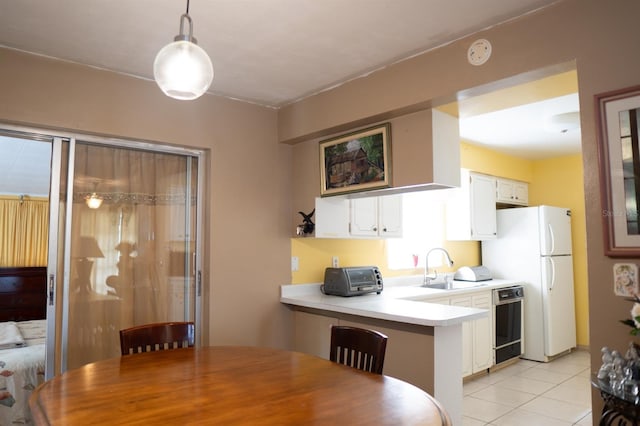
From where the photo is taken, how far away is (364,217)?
12.2ft

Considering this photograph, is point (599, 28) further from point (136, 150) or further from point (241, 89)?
point (136, 150)

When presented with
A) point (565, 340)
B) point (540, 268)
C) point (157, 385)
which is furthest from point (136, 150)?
point (565, 340)

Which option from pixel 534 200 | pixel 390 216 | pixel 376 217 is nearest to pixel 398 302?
pixel 376 217

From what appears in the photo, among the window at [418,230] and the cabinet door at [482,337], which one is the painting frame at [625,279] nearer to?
the cabinet door at [482,337]

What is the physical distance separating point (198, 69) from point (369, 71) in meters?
1.59

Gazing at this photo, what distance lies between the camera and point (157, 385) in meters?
1.57

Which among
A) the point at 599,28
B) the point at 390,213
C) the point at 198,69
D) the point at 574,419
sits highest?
the point at 599,28

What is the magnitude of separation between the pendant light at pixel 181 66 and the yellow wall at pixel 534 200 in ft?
8.53

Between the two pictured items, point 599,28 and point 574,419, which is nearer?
point 599,28

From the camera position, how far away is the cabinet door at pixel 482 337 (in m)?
4.14

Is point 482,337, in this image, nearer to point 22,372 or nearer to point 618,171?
point 618,171

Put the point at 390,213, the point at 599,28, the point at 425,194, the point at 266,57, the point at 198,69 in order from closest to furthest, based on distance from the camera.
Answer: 1. the point at 198,69
2. the point at 599,28
3. the point at 266,57
4. the point at 390,213
5. the point at 425,194

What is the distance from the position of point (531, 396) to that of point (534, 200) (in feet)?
9.85

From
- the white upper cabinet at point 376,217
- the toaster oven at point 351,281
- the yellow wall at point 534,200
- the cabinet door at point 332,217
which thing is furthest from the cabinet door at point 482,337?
the cabinet door at point 332,217
